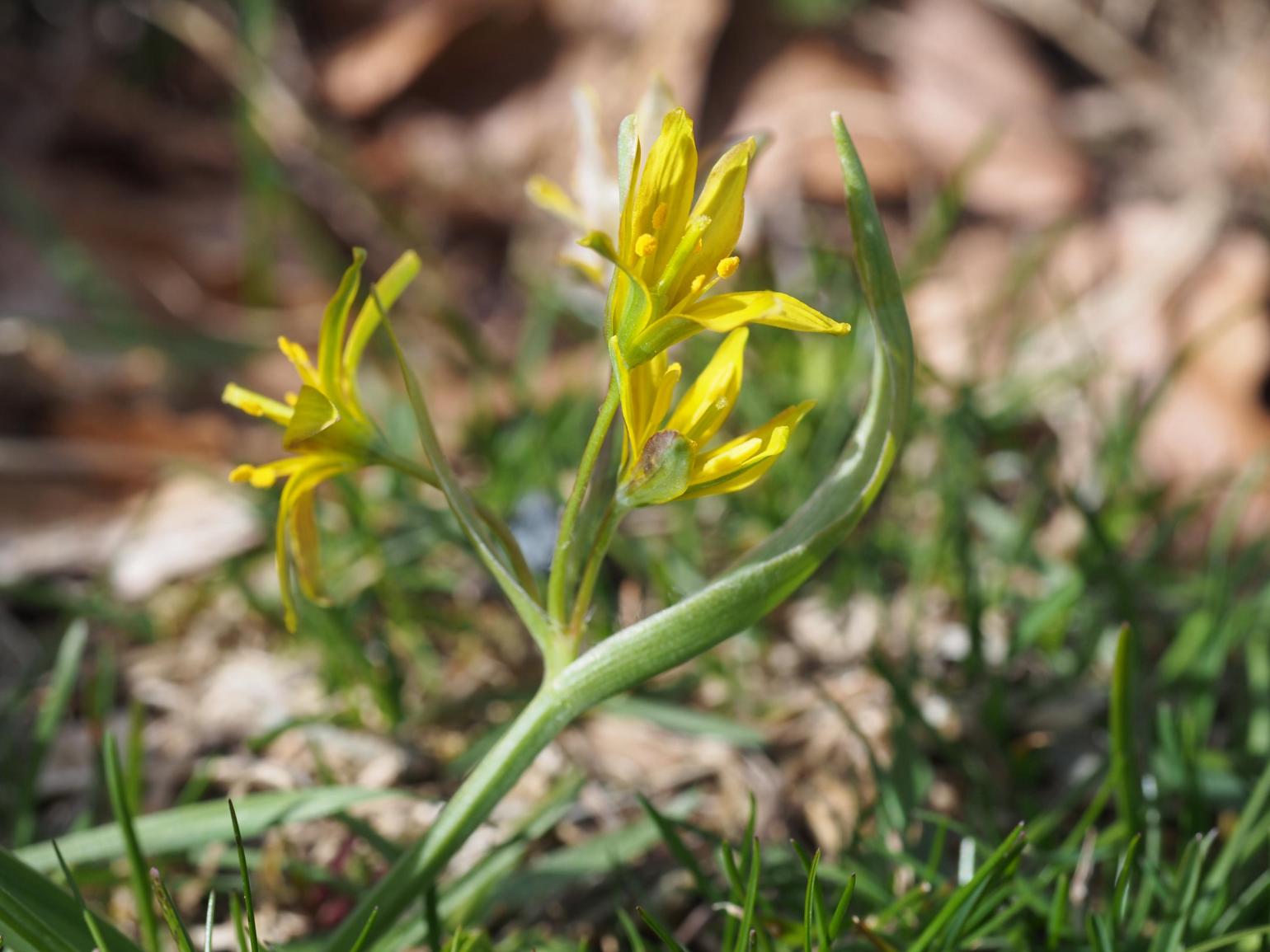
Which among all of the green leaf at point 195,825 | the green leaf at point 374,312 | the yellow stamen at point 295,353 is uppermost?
the green leaf at point 374,312

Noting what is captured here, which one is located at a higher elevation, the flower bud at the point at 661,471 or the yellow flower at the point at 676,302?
the yellow flower at the point at 676,302

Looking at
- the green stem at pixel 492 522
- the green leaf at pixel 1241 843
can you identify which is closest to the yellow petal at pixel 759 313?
the green stem at pixel 492 522

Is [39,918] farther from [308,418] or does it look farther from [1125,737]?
[1125,737]

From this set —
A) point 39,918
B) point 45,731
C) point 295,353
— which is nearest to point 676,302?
point 295,353

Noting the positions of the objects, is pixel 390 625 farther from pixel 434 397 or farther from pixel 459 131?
pixel 459 131

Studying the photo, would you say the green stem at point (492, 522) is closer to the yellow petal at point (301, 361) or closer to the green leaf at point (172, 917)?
the yellow petal at point (301, 361)

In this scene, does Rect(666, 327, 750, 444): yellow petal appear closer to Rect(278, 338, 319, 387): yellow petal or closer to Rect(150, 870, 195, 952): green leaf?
Rect(278, 338, 319, 387): yellow petal

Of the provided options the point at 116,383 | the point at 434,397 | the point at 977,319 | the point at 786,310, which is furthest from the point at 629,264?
the point at 116,383
